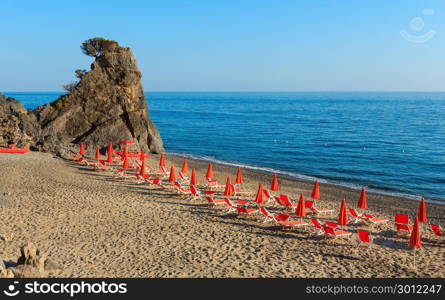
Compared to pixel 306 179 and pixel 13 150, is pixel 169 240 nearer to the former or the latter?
pixel 306 179

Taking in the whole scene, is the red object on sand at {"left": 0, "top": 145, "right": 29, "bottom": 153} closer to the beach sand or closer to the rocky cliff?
the rocky cliff

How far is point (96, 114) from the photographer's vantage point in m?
29.3

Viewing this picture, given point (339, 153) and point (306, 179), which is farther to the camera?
point (339, 153)

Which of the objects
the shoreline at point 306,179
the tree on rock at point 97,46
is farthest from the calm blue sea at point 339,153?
the tree on rock at point 97,46

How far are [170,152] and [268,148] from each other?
35.3ft

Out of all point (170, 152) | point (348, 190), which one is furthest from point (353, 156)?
point (170, 152)

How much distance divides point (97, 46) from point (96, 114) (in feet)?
24.0

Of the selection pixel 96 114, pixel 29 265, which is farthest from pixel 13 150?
pixel 29 265

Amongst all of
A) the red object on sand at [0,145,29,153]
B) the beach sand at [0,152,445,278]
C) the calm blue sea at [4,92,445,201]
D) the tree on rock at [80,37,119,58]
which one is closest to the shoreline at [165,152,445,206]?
the calm blue sea at [4,92,445,201]

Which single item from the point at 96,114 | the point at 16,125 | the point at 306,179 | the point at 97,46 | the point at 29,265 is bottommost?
the point at 306,179

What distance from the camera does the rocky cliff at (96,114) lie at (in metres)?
27.4

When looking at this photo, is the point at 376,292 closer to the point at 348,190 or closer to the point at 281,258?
the point at 281,258

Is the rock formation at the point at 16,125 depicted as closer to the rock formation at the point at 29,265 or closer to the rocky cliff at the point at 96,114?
the rocky cliff at the point at 96,114

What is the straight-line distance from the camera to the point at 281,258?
35.6ft
